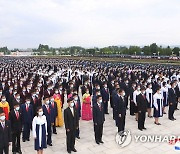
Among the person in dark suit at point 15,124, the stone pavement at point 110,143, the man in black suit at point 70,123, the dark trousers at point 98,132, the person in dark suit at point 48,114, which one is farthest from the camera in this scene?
the dark trousers at point 98,132

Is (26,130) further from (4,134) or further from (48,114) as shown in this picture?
(4,134)

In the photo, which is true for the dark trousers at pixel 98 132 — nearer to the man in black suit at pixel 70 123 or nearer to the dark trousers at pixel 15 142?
the man in black suit at pixel 70 123

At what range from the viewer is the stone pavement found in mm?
7423

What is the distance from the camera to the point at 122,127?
29.0ft

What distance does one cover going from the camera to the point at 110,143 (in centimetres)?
802

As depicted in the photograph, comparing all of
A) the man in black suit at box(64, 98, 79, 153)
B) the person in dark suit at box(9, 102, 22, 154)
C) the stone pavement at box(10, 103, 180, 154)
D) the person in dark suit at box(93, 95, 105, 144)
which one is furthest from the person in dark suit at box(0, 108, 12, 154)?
the person in dark suit at box(93, 95, 105, 144)

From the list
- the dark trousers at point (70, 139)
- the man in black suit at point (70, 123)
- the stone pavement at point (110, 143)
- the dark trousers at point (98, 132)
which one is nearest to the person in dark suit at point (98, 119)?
the dark trousers at point (98, 132)

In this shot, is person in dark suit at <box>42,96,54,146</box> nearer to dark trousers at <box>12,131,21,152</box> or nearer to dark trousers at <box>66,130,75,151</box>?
dark trousers at <box>66,130,75,151</box>

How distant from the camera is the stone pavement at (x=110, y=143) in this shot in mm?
7423

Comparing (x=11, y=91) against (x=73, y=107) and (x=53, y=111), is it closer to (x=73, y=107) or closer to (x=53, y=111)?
(x=53, y=111)

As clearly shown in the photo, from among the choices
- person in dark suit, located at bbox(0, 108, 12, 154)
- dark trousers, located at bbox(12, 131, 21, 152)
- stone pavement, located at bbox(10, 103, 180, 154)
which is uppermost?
person in dark suit, located at bbox(0, 108, 12, 154)

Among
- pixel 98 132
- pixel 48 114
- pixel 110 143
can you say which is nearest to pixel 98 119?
pixel 98 132

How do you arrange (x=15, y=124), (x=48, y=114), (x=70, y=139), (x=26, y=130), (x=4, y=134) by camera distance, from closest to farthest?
(x=4, y=134) → (x=15, y=124) → (x=70, y=139) → (x=48, y=114) → (x=26, y=130)

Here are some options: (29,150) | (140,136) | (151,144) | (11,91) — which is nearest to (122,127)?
(140,136)
